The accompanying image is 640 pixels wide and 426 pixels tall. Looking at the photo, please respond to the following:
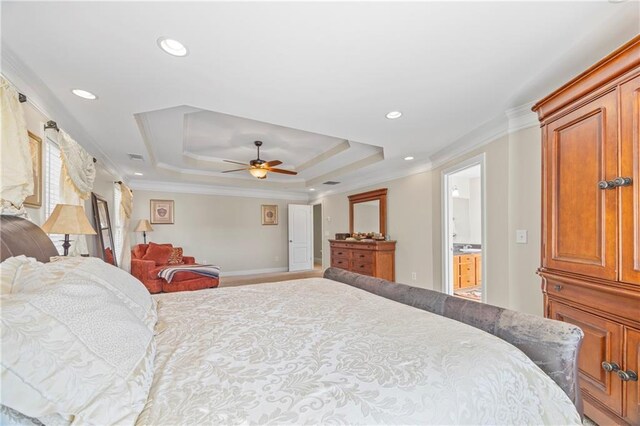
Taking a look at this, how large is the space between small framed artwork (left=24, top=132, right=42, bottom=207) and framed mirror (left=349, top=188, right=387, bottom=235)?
15.5ft

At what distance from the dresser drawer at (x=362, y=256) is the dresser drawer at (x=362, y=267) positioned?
56 millimetres

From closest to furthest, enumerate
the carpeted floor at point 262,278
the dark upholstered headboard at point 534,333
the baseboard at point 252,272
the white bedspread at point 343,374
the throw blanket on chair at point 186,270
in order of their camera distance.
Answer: the white bedspread at point 343,374, the dark upholstered headboard at point 534,333, the throw blanket on chair at point 186,270, the carpeted floor at point 262,278, the baseboard at point 252,272

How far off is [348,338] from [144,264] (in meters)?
4.36

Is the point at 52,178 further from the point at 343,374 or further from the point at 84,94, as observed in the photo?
the point at 343,374

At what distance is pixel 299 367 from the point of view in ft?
3.12

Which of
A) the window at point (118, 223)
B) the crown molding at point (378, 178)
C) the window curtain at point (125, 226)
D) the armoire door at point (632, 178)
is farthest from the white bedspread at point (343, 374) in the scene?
the window at point (118, 223)

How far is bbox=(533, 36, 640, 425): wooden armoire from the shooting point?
52.2 inches

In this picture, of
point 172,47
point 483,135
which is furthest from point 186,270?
point 483,135

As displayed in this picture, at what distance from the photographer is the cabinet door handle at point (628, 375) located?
1.35 metres

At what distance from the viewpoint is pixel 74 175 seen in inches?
104

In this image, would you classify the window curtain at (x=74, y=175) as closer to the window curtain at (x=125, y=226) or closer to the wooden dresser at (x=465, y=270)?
the window curtain at (x=125, y=226)

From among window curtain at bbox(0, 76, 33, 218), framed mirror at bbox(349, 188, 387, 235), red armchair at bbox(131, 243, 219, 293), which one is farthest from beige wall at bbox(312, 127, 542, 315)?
window curtain at bbox(0, 76, 33, 218)

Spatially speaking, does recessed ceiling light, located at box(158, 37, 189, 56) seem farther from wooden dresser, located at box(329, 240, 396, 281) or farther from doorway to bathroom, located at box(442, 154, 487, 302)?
wooden dresser, located at box(329, 240, 396, 281)

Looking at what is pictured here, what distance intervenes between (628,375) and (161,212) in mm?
7138
